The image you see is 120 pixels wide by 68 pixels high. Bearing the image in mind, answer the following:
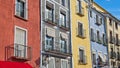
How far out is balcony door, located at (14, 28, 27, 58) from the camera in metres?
26.0

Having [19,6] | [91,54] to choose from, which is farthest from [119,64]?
[19,6]

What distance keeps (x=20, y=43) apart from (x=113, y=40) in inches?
978

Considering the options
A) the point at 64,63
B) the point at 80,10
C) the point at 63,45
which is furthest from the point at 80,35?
the point at 64,63

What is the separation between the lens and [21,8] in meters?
27.8

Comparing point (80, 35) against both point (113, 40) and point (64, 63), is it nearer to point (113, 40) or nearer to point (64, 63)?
point (64, 63)

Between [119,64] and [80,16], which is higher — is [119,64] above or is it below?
below

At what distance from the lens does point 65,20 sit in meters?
35.0

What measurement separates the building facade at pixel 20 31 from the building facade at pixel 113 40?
1984 centimetres

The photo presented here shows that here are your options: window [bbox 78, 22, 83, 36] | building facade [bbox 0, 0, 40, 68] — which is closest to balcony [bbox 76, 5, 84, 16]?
window [bbox 78, 22, 83, 36]

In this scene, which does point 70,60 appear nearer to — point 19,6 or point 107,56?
point 19,6

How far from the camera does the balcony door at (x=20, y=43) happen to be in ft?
85.3

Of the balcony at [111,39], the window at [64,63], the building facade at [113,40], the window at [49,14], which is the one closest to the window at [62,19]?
the window at [49,14]

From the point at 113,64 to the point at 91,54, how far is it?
9017 millimetres

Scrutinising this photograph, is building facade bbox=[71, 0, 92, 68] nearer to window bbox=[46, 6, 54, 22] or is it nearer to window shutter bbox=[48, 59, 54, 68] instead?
window bbox=[46, 6, 54, 22]
